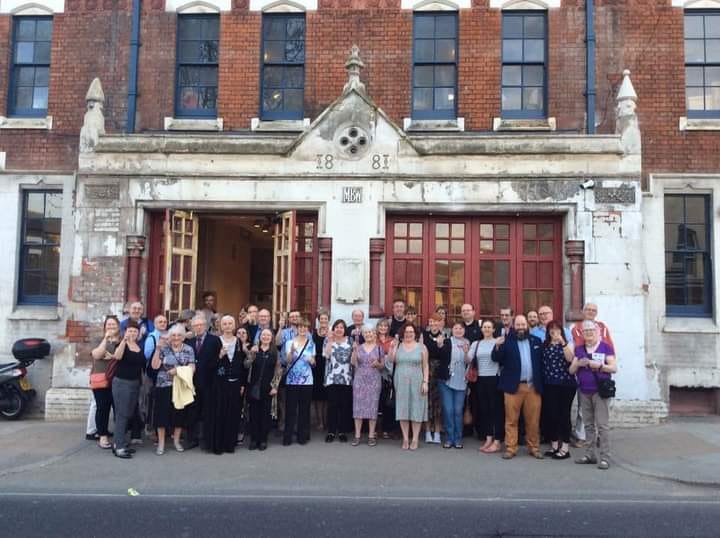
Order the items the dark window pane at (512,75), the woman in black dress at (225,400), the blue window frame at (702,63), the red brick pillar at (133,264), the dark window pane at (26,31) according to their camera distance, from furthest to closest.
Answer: the dark window pane at (26,31) → the dark window pane at (512,75) → the blue window frame at (702,63) → the red brick pillar at (133,264) → the woman in black dress at (225,400)

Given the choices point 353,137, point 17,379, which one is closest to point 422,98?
point 353,137

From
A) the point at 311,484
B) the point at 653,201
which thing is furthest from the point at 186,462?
the point at 653,201

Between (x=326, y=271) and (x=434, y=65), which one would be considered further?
(x=434, y=65)

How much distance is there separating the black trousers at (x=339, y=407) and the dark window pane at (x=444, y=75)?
6.56 metres

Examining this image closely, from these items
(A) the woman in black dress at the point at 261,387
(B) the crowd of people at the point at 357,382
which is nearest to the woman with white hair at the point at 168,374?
(B) the crowd of people at the point at 357,382

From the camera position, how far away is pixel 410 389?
27.6 feet

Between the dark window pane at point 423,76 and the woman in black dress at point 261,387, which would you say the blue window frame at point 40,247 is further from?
the dark window pane at point 423,76

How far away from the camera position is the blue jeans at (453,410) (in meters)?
8.52

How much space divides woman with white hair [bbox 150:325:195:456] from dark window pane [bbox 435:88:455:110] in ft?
22.5

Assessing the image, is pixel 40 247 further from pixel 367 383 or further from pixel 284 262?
pixel 367 383

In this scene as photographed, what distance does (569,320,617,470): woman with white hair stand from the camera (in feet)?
24.7

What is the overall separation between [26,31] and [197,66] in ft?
12.3

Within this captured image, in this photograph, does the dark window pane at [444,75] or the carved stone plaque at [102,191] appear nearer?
the carved stone plaque at [102,191]

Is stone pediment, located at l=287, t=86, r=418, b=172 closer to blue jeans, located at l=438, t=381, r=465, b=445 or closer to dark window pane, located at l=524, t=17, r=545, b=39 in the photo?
dark window pane, located at l=524, t=17, r=545, b=39
